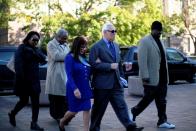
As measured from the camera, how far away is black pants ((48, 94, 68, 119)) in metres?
9.48

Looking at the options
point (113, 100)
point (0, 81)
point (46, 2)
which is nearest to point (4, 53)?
point (0, 81)

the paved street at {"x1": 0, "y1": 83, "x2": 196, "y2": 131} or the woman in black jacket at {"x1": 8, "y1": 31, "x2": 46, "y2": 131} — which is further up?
the woman in black jacket at {"x1": 8, "y1": 31, "x2": 46, "y2": 131}

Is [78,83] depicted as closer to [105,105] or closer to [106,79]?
[106,79]

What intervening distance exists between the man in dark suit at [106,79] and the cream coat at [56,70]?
54.8 inches

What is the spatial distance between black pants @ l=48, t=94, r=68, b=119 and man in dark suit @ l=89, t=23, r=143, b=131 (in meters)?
1.57

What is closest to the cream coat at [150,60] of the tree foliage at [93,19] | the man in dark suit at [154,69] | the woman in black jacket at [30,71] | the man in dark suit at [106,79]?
the man in dark suit at [154,69]

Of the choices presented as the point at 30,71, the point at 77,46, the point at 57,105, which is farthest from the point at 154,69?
the point at 30,71

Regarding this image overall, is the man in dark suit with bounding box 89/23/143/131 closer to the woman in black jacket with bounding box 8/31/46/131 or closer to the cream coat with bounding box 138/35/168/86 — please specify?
the cream coat with bounding box 138/35/168/86

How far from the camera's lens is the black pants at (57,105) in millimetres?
9484

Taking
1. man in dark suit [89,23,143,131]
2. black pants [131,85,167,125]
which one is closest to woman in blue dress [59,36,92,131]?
man in dark suit [89,23,143,131]

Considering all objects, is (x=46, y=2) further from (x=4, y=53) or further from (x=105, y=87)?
(x=105, y=87)

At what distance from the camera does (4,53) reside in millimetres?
16797

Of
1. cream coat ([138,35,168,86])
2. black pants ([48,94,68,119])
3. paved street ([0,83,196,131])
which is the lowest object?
paved street ([0,83,196,131])

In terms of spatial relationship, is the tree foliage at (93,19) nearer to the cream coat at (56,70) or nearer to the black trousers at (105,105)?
the cream coat at (56,70)
